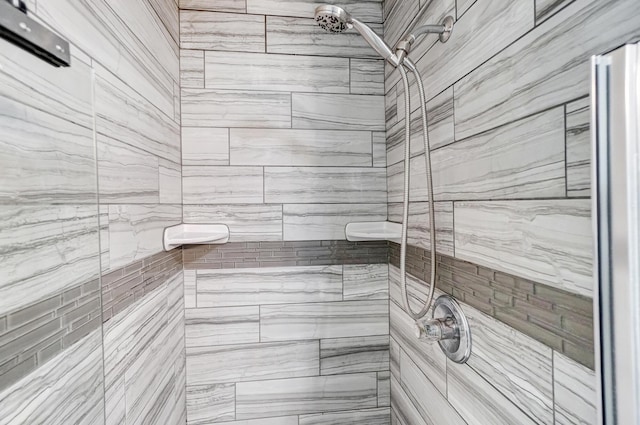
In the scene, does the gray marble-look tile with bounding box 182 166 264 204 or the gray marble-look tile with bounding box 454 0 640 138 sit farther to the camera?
the gray marble-look tile with bounding box 182 166 264 204

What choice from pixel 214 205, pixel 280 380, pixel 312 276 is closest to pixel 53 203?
pixel 214 205

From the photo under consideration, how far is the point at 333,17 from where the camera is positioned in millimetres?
925

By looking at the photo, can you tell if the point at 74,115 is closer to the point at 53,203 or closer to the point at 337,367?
the point at 53,203

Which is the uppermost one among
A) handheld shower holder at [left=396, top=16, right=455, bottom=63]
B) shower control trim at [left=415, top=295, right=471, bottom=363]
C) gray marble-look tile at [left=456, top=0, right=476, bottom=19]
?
gray marble-look tile at [left=456, top=0, right=476, bottom=19]

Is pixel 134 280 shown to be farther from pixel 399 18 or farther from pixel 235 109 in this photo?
pixel 399 18

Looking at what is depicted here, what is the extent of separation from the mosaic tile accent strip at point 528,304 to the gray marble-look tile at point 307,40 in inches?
38.3

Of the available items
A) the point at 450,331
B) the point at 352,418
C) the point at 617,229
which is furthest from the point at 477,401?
the point at 352,418

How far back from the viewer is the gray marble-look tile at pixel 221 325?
1377 mm

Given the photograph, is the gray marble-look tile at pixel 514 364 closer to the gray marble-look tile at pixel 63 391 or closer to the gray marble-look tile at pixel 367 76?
the gray marble-look tile at pixel 63 391

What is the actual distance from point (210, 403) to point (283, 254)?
27.2 inches

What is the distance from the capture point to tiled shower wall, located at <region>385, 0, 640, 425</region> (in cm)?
54

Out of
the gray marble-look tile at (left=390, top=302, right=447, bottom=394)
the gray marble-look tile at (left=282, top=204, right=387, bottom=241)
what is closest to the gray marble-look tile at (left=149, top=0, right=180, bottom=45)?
the gray marble-look tile at (left=282, top=204, right=387, bottom=241)

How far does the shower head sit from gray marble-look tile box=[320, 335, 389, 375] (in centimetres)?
112

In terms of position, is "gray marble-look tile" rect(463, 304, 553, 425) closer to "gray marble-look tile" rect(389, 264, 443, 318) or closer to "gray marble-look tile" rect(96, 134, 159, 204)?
"gray marble-look tile" rect(389, 264, 443, 318)
